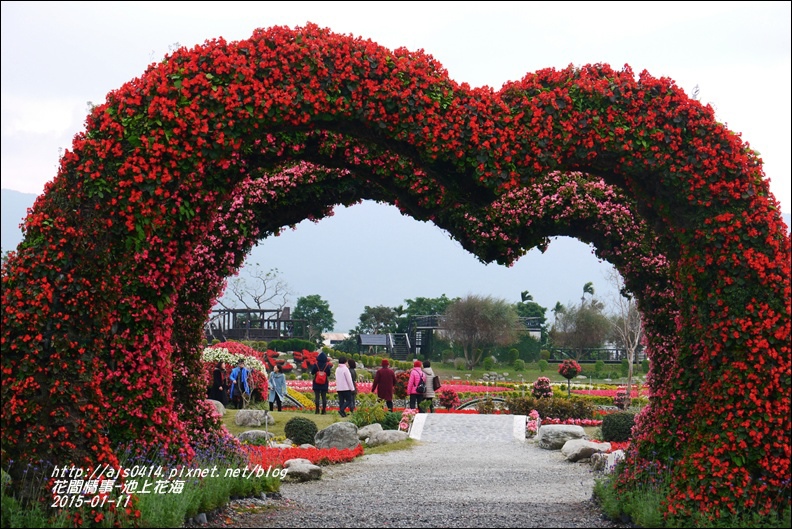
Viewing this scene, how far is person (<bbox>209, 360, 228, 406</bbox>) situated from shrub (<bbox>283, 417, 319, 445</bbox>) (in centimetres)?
526

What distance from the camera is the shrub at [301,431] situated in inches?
639

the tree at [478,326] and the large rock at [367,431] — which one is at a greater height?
the tree at [478,326]

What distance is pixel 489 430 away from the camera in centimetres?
1888

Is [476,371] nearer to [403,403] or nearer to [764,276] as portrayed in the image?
[403,403]

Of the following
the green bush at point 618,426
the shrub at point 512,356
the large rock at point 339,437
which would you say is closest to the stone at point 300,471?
the large rock at point 339,437

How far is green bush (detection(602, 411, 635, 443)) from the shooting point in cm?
1714

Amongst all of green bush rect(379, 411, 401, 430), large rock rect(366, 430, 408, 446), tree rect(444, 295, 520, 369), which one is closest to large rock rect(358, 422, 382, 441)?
large rock rect(366, 430, 408, 446)

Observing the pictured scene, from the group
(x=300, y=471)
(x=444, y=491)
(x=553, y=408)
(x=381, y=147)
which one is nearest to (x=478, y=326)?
(x=553, y=408)

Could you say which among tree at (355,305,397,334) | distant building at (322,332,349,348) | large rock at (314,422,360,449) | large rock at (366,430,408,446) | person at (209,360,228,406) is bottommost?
large rock at (366,430,408,446)

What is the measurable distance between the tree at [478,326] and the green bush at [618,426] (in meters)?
33.9

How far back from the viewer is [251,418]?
1861 cm

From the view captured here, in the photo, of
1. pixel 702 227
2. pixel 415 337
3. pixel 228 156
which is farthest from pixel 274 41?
pixel 415 337

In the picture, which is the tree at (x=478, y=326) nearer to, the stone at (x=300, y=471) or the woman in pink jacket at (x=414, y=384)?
the woman in pink jacket at (x=414, y=384)

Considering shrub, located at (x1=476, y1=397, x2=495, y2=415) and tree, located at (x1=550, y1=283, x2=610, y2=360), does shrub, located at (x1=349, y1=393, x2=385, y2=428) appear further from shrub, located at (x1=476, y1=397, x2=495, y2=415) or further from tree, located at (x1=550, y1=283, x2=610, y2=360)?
tree, located at (x1=550, y1=283, x2=610, y2=360)
